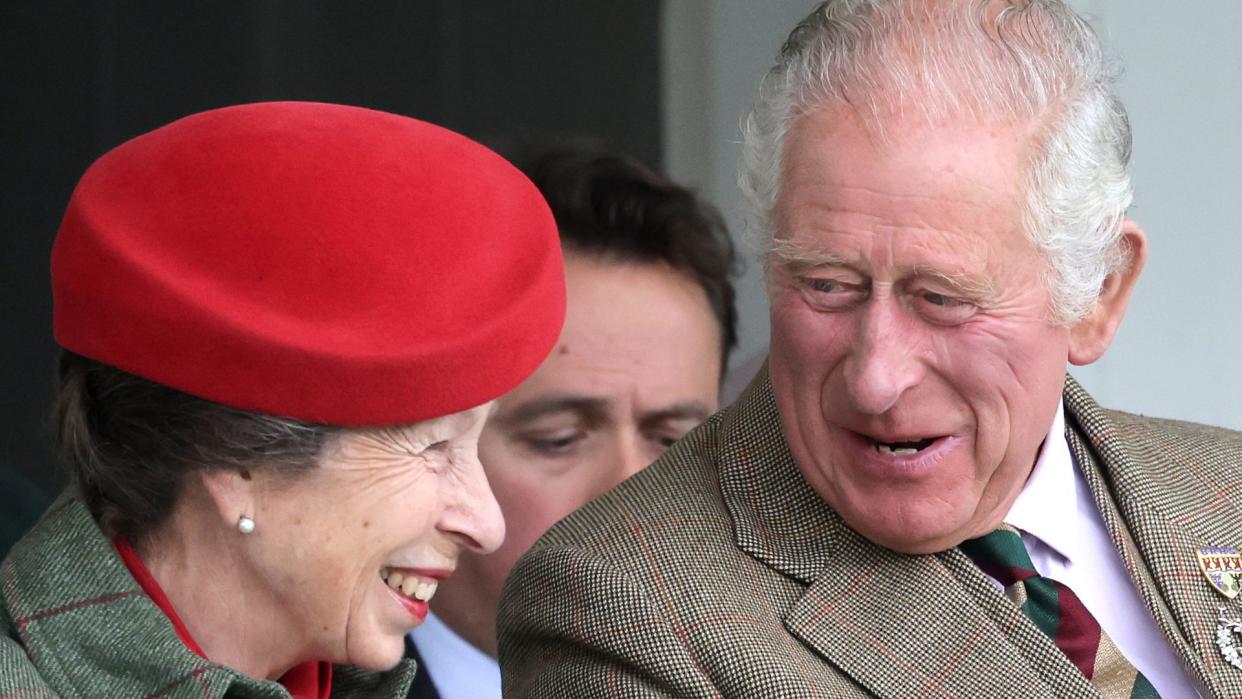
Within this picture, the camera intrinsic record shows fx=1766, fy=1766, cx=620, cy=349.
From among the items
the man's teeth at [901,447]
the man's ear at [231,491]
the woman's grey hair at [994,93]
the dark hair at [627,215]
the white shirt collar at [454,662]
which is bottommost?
the white shirt collar at [454,662]

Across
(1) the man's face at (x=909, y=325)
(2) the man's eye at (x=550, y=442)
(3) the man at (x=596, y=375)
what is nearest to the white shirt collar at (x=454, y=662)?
(3) the man at (x=596, y=375)

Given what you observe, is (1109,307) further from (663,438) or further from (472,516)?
(663,438)

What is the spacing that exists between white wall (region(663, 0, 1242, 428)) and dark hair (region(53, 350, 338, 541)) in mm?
2407

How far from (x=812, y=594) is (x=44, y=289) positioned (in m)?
2.11

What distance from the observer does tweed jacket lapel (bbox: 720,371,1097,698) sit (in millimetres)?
2238

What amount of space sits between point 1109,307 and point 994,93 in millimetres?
408

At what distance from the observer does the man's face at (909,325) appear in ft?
7.20

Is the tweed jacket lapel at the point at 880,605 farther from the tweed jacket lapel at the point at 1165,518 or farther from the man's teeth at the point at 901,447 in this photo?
the tweed jacket lapel at the point at 1165,518

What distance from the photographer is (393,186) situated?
2.02 meters

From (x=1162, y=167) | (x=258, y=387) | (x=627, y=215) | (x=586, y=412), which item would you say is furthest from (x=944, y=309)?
(x=1162, y=167)

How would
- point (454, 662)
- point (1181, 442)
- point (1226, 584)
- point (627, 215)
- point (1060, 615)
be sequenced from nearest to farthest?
point (1060, 615) → point (1226, 584) → point (1181, 442) → point (454, 662) → point (627, 215)

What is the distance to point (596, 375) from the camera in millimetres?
3219

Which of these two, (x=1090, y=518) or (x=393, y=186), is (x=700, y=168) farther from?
(x=393, y=186)

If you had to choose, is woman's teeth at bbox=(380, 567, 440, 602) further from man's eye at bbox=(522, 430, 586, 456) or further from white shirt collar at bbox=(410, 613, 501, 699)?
white shirt collar at bbox=(410, 613, 501, 699)
